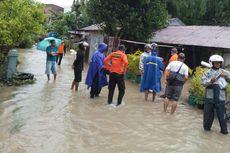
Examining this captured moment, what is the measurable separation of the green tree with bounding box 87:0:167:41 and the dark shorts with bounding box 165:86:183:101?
11.8 metres

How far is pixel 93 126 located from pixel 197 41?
40.4 ft

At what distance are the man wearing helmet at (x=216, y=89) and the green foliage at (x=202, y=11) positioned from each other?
2468cm

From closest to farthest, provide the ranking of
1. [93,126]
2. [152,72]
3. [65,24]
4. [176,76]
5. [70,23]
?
[93,126] → [176,76] → [152,72] → [70,23] → [65,24]

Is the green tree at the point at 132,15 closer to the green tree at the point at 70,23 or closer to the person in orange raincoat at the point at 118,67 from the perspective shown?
the person in orange raincoat at the point at 118,67

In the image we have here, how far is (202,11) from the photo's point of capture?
3294cm

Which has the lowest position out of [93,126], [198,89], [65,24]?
[93,126]

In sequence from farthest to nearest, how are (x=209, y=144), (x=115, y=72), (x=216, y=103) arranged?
(x=115, y=72)
(x=216, y=103)
(x=209, y=144)

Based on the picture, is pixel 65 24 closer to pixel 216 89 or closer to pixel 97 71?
pixel 97 71

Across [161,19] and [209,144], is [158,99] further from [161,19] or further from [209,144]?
[161,19]

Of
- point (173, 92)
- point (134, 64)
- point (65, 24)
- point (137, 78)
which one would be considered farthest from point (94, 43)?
point (65, 24)

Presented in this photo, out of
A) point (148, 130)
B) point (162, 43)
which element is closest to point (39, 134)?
point (148, 130)

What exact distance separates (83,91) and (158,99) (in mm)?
2450

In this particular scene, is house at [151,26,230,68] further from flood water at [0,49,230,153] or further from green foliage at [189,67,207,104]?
flood water at [0,49,230,153]

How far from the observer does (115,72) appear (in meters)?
10.4
